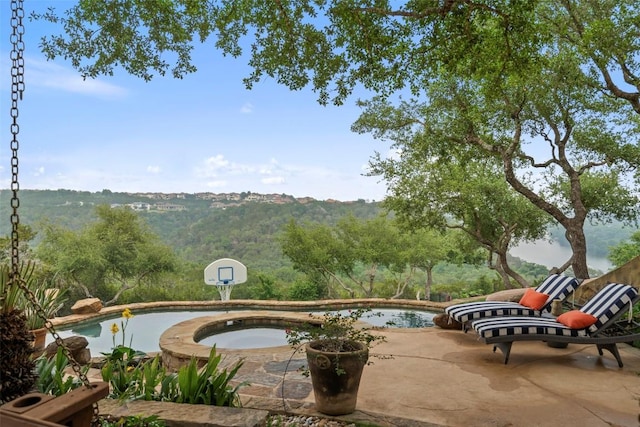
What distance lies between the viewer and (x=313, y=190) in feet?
85.1

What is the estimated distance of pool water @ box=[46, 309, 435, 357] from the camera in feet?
26.4

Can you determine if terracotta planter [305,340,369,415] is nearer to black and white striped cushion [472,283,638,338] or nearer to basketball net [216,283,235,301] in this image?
black and white striped cushion [472,283,638,338]

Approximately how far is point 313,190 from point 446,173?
14853 millimetres

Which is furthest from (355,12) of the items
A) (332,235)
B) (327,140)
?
(327,140)

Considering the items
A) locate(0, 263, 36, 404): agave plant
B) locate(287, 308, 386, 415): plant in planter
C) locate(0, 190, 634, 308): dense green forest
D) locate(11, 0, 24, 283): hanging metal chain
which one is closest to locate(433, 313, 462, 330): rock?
locate(287, 308, 386, 415): plant in planter

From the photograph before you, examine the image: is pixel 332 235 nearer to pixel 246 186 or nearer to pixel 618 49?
pixel 618 49

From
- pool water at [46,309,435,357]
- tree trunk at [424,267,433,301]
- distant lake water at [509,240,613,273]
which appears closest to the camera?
pool water at [46,309,435,357]

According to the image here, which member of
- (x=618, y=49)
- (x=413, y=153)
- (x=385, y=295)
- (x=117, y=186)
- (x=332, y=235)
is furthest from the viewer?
(x=117, y=186)

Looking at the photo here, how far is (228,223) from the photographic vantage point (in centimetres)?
2431

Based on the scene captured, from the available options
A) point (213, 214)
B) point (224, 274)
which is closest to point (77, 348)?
point (224, 274)

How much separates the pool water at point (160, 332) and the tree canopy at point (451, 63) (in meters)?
3.23

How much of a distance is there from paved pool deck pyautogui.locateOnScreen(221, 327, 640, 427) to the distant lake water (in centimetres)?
895

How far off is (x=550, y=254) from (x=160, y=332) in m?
12.8

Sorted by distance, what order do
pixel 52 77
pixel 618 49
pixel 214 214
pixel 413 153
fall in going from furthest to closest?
pixel 214 214
pixel 413 153
pixel 618 49
pixel 52 77
